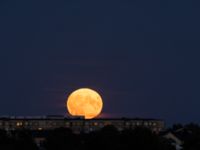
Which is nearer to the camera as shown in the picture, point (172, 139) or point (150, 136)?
point (150, 136)

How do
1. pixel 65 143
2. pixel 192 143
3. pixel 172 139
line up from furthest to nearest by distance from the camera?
pixel 172 139 < pixel 65 143 < pixel 192 143

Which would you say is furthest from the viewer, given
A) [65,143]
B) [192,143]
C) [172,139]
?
[172,139]

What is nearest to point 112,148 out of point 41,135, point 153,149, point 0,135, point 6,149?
point 153,149

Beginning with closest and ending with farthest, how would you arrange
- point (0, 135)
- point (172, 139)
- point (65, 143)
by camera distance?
point (65, 143) → point (0, 135) → point (172, 139)

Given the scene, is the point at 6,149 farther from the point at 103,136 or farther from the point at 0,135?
the point at 0,135

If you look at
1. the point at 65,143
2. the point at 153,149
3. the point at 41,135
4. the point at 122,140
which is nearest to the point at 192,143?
the point at 153,149

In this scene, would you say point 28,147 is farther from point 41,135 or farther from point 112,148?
point 41,135

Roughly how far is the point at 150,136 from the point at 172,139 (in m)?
31.0

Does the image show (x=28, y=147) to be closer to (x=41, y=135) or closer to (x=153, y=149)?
(x=153, y=149)

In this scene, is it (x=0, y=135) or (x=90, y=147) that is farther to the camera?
(x=0, y=135)

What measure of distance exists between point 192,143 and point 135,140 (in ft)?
25.4

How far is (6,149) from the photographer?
75625 millimetres

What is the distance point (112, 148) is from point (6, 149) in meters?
9.69

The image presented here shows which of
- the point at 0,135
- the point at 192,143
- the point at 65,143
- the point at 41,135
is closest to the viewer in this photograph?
the point at 192,143
